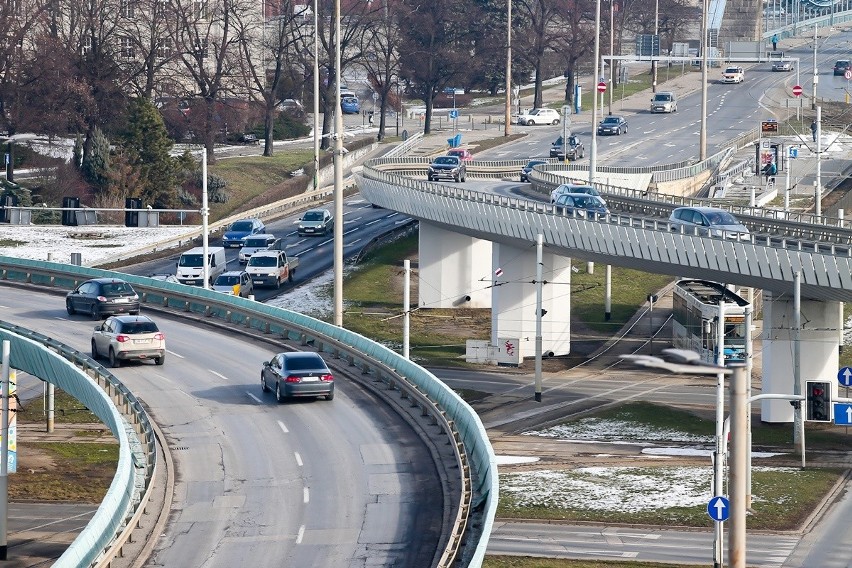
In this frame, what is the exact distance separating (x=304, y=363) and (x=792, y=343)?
22.6 m

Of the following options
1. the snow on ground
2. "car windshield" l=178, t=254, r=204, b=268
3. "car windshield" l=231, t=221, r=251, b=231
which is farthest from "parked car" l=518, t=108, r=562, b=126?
the snow on ground

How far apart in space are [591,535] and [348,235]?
51.3m

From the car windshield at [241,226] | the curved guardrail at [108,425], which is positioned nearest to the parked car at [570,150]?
the car windshield at [241,226]

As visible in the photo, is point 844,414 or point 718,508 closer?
point 718,508

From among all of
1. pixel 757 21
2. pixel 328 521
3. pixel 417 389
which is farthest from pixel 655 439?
pixel 757 21

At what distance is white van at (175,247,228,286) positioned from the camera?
246 feet

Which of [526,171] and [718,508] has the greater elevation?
[526,171]

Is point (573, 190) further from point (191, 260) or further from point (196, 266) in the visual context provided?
point (191, 260)

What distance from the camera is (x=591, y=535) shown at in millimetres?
45094

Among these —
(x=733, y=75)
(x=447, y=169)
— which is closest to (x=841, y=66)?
(x=733, y=75)

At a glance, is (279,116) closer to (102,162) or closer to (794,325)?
(102,162)

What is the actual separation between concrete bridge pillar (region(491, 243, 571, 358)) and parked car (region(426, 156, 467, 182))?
20.0 metres

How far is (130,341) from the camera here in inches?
1863

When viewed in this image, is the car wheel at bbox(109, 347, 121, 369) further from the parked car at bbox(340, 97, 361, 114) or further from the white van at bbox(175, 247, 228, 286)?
the parked car at bbox(340, 97, 361, 114)
